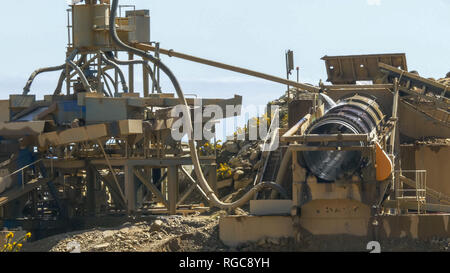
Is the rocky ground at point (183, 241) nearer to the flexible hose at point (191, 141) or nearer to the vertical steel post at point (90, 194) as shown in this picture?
the flexible hose at point (191, 141)

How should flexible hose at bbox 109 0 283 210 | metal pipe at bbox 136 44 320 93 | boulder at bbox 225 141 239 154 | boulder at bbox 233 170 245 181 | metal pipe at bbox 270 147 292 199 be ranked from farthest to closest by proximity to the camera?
boulder at bbox 225 141 239 154, boulder at bbox 233 170 245 181, metal pipe at bbox 136 44 320 93, metal pipe at bbox 270 147 292 199, flexible hose at bbox 109 0 283 210

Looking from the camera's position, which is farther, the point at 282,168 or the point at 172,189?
the point at 172,189

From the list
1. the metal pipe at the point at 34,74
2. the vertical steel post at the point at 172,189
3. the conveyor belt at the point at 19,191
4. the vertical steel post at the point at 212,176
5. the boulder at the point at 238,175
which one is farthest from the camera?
the boulder at the point at 238,175

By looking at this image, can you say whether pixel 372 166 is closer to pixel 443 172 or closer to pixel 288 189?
pixel 288 189

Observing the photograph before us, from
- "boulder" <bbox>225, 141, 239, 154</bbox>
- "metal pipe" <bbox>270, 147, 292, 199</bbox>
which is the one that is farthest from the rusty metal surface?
"metal pipe" <bbox>270, 147, 292, 199</bbox>

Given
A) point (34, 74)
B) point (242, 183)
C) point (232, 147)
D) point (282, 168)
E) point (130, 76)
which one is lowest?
point (242, 183)

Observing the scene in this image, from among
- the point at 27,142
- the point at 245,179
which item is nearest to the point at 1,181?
the point at 27,142

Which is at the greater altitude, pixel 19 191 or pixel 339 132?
pixel 339 132

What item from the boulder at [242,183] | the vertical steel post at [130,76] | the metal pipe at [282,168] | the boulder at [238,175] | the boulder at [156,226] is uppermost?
the vertical steel post at [130,76]

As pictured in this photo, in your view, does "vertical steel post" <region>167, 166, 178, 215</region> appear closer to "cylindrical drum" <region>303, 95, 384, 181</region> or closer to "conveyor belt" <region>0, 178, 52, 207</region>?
"conveyor belt" <region>0, 178, 52, 207</region>

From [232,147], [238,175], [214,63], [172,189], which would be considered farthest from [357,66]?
[172,189]

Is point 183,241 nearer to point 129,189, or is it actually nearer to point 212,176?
point 129,189

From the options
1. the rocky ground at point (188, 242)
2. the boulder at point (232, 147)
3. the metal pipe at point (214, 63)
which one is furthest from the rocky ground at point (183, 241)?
the boulder at point (232, 147)

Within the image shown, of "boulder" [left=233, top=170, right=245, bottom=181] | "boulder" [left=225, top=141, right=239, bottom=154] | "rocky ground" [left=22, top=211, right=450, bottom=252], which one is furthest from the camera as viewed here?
"boulder" [left=225, top=141, right=239, bottom=154]
